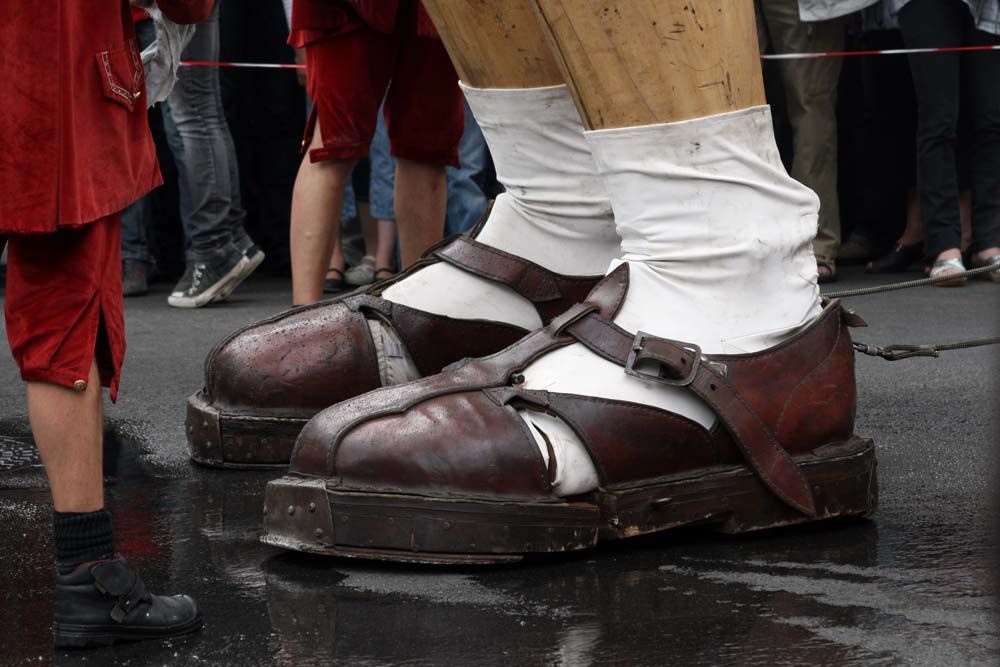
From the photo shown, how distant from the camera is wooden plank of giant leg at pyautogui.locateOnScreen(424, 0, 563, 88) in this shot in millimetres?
2174

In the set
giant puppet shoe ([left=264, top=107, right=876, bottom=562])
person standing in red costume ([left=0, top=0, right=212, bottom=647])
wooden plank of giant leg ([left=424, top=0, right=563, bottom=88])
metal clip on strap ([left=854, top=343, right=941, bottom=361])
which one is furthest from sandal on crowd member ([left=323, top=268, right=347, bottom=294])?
person standing in red costume ([left=0, top=0, right=212, bottom=647])

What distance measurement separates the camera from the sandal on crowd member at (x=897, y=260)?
17.7ft

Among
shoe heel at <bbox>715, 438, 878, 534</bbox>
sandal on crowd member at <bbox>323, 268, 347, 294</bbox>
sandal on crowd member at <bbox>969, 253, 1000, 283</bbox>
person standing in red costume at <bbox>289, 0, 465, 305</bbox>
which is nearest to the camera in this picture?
shoe heel at <bbox>715, 438, 878, 534</bbox>

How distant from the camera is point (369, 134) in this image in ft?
9.84

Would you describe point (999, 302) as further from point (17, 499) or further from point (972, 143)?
point (17, 499)

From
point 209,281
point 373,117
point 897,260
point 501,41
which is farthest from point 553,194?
point 897,260

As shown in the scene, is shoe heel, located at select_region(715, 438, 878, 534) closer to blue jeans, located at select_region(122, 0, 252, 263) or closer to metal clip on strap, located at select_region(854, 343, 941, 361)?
metal clip on strap, located at select_region(854, 343, 941, 361)

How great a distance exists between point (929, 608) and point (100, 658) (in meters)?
0.85

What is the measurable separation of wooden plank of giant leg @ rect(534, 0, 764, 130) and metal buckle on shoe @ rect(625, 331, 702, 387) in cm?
28

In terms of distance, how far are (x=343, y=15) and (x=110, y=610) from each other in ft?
5.41

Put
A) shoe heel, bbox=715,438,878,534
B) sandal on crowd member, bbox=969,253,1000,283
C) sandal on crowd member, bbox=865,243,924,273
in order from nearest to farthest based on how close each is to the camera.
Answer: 1. shoe heel, bbox=715,438,878,534
2. sandal on crowd member, bbox=969,253,1000,283
3. sandal on crowd member, bbox=865,243,924,273

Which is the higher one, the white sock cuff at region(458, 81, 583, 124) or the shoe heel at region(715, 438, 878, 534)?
the white sock cuff at region(458, 81, 583, 124)

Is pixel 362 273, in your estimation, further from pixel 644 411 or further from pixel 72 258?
pixel 72 258

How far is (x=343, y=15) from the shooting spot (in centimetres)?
285
